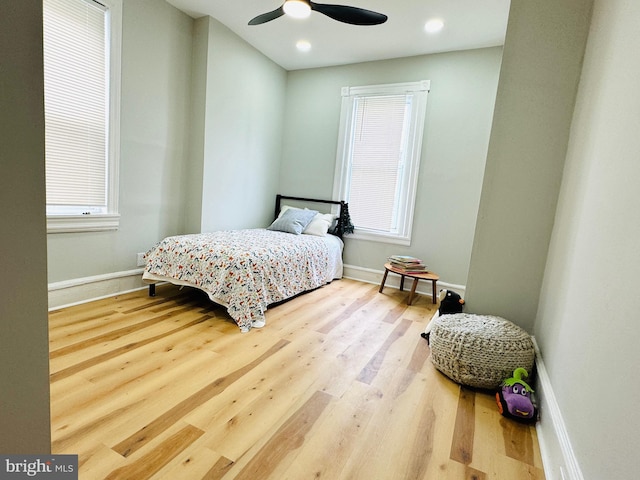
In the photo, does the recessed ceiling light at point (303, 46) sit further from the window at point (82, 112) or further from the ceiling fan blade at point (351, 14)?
the window at point (82, 112)

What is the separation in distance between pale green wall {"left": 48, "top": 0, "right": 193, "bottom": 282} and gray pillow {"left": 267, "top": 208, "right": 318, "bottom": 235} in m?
1.18

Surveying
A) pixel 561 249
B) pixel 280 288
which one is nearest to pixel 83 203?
pixel 280 288

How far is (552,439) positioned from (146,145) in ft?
11.9

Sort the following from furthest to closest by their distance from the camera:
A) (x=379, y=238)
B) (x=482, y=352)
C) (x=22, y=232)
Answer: (x=379, y=238) < (x=482, y=352) < (x=22, y=232)

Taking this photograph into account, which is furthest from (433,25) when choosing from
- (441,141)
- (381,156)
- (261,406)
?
(261,406)

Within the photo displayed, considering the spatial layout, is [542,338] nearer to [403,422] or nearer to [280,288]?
[403,422]

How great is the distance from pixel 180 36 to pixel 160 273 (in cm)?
241

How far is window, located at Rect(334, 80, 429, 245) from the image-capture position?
3.82 metres

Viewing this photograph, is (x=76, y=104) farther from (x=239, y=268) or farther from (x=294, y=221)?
(x=294, y=221)

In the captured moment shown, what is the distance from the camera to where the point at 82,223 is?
104 inches

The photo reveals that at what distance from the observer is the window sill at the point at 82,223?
245 cm

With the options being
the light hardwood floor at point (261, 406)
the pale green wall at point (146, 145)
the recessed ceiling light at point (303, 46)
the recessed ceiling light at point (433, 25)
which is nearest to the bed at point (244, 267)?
the light hardwood floor at point (261, 406)

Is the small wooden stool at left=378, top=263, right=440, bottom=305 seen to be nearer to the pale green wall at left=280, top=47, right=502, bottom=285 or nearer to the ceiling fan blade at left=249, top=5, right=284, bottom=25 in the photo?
the pale green wall at left=280, top=47, right=502, bottom=285

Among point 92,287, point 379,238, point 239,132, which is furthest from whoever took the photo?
point 379,238
